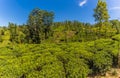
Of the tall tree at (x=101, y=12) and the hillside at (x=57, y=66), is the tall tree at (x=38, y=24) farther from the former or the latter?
the hillside at (x=57, y=66)

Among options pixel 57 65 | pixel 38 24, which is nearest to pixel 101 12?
pixel 38 24

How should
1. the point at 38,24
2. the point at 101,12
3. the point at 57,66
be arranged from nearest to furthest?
the point at 57,66, the point at 101,12, the point at 38,24

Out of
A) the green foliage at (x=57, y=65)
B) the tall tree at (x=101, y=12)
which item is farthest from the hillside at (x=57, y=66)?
the tall tree at (x=101, y=12)

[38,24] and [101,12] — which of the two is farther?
[38,24]

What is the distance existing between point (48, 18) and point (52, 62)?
34.9 m

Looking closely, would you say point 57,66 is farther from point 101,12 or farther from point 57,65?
point 101,12

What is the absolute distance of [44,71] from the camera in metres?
12.6

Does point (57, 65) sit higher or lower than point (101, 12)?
lower

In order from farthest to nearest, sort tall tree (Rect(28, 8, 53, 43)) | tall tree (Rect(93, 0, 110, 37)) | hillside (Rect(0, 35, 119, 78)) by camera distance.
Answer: tall tree (Rect(28, 8, 53, 43)) → tall tree (Rect(93, 0, 110, 37)) → hillside (Rect(0, 35, 119, 78))

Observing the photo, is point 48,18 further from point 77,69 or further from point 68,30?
point 77,69

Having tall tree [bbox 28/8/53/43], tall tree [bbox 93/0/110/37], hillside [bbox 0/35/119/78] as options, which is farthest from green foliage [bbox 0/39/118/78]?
tall tree [bbox 28/8/53/43]

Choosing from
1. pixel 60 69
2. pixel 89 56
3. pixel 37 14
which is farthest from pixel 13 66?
pixel 37 14

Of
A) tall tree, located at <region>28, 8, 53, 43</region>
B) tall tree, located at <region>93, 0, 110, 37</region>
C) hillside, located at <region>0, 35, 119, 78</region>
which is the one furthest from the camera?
tall tree, located at <region>28, 8, 53, 43</region>

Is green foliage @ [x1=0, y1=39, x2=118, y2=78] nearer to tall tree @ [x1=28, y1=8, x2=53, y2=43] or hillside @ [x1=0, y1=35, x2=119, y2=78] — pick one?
hillside @ [x1=0, y1=35, x2=119, y2=78]
